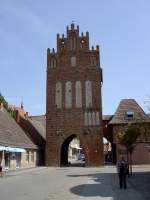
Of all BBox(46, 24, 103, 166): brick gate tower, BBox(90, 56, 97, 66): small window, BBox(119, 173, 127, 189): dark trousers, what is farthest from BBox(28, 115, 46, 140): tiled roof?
BBox(119, 173, 127, 189): dark trousers

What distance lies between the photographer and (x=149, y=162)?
160 feet

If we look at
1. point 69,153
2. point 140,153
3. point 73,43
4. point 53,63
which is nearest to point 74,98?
point 53,63

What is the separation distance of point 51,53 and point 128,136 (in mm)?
26218

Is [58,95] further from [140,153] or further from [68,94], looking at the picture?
[140,153]

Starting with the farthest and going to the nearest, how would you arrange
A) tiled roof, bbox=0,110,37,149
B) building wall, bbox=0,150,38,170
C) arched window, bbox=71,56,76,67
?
arched window, bbox=71,56,76,67 < tiled roof, bbox=0,110,37,149 < building wall, bbox=0,150,38,170

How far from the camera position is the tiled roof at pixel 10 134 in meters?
36.8

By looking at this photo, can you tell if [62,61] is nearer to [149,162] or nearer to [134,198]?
[149,162]

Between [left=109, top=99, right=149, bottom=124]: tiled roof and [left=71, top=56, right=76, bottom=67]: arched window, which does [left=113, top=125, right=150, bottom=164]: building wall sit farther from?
[left=71, top=56, right=76, bottom=67]: arched window

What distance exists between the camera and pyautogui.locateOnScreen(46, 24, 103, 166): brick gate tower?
49781 mm

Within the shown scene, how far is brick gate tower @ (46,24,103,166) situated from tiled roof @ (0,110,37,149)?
186 inches

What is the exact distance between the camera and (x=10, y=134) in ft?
132

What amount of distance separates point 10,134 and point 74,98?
45.5 feet

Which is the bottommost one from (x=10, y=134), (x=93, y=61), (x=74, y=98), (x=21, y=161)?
(x=21, y=161)

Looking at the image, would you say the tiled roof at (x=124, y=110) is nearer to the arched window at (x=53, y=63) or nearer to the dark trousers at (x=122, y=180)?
the arched window at (x=53, y=63)
